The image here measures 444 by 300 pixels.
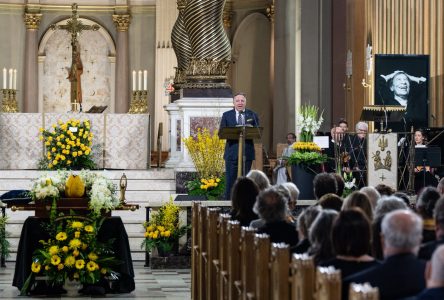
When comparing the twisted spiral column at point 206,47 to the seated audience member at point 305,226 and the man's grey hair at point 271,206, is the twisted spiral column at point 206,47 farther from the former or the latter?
the seated audience member at point 305,226

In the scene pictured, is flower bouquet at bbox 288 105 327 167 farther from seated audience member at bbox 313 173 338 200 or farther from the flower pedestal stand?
seated audience member at bbox 313 173 338 200

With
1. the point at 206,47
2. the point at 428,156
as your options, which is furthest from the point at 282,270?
the point at 206,47

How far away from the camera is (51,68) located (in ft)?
110

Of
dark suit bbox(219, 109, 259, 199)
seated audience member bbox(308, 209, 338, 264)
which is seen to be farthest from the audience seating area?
dark suit bbox(219, 109, 259, 199)

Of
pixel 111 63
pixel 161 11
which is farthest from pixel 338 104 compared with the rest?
pixel 111 63

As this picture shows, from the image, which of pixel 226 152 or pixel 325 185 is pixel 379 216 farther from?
pixel 226 152

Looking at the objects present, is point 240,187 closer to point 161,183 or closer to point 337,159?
point 337,159

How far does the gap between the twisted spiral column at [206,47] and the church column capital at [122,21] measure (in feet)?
46.8

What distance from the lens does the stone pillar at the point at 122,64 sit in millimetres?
32812

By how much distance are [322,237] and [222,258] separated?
2.47 metres

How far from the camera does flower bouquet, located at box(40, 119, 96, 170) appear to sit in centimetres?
1883

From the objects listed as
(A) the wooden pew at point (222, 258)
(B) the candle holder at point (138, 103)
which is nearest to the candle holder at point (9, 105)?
(B) the candle holder at point (138, 103)

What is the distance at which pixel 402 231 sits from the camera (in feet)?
15.8

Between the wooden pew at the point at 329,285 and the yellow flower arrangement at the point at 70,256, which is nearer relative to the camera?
the wooden pew at the point at 329,285
